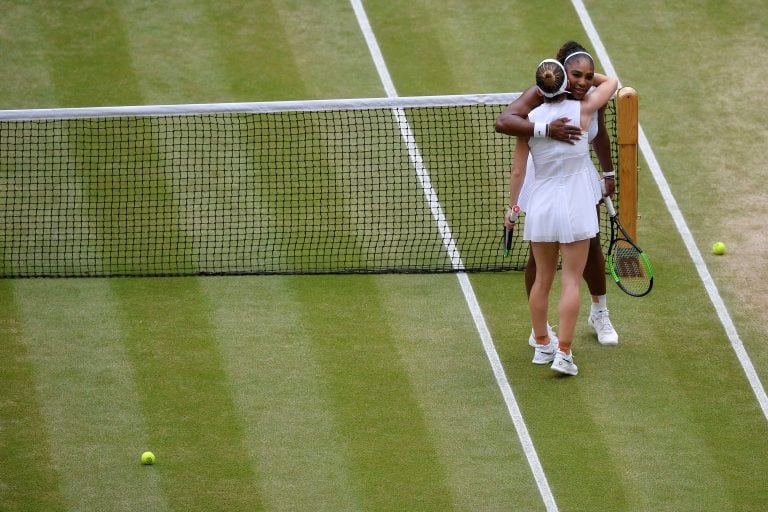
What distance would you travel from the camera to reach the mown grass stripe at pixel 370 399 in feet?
29.6

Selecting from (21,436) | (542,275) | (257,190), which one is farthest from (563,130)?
(21,436)

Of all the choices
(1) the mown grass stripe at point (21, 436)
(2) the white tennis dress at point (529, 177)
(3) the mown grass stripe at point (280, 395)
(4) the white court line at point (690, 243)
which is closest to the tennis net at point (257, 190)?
(3) the mown grass stripe at point (280, 395)

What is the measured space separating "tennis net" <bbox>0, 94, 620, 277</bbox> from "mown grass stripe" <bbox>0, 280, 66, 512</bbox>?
1335mm

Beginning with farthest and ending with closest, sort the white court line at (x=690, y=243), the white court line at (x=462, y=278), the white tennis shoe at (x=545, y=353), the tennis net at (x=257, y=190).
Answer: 1. the tennis net at (x=257, y=190)
2. the white tennis shoe at (x=545, y=353)
3. the white court line at (x=690, y=243)
4. the white court line at (x=462, y=278)

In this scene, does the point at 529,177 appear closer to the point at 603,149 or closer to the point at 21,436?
the point at 603,149

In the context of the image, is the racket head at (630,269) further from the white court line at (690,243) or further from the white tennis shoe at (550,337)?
the white tennis shoe at (550,337)

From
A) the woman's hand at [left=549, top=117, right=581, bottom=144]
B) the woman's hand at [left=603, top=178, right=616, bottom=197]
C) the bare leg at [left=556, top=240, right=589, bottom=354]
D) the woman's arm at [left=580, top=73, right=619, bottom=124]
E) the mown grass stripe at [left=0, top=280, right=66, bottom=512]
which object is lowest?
the mown grass stripe at [left=0, top=280, right=66, bottom=512]

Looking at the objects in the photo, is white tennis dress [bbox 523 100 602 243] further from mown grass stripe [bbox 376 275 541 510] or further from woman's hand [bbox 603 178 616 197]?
mown grass stripe [bbox 376 275 541 510]

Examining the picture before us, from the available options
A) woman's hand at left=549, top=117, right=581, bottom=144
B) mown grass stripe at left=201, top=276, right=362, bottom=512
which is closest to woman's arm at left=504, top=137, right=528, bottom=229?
woman's hand at left=549, top=117, right=581, bottom=144

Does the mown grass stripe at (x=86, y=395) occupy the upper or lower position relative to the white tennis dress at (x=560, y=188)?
lower

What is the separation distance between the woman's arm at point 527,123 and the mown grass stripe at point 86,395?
11.6 ft

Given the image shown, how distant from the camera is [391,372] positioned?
406 inches

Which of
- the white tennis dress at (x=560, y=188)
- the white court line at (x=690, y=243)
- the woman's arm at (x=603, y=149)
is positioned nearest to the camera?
the white tennis dress at (x=560, y=188)

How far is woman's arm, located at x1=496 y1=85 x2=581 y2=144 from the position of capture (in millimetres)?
9383
